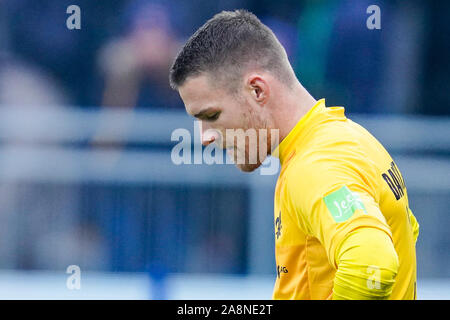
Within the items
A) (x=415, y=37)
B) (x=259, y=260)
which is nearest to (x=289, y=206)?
(x=259, y=260)

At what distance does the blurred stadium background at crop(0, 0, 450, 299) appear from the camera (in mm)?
5852

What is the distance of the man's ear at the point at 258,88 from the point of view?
8.28 ft

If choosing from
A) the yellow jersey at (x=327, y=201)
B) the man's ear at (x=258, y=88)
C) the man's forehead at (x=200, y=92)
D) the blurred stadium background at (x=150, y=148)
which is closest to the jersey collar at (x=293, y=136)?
the yellow jersey at (x=327, y=201)

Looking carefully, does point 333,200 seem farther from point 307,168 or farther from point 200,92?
point 200,92

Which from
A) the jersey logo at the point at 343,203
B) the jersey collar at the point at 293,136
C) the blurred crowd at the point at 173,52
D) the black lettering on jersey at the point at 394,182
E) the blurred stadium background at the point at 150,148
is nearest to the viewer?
the jersey logo at the point at 343,203

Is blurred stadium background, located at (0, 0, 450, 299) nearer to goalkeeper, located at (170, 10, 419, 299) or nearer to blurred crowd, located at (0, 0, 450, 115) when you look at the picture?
blurred crowd, located at (0, 0, 450, 115)

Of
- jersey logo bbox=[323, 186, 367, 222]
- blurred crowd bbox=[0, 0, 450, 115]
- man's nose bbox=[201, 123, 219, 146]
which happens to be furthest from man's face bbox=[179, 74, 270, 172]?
blurred crowd bbox=[0, 0, 450, 115]

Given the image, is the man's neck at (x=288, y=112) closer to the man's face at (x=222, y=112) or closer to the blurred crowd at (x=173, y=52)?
the man's face at (x=222, y=112)

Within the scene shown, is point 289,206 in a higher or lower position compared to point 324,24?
lower

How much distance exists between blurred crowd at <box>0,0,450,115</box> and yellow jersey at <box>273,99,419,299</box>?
3.70 m

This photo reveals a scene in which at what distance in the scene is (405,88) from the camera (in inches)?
248
